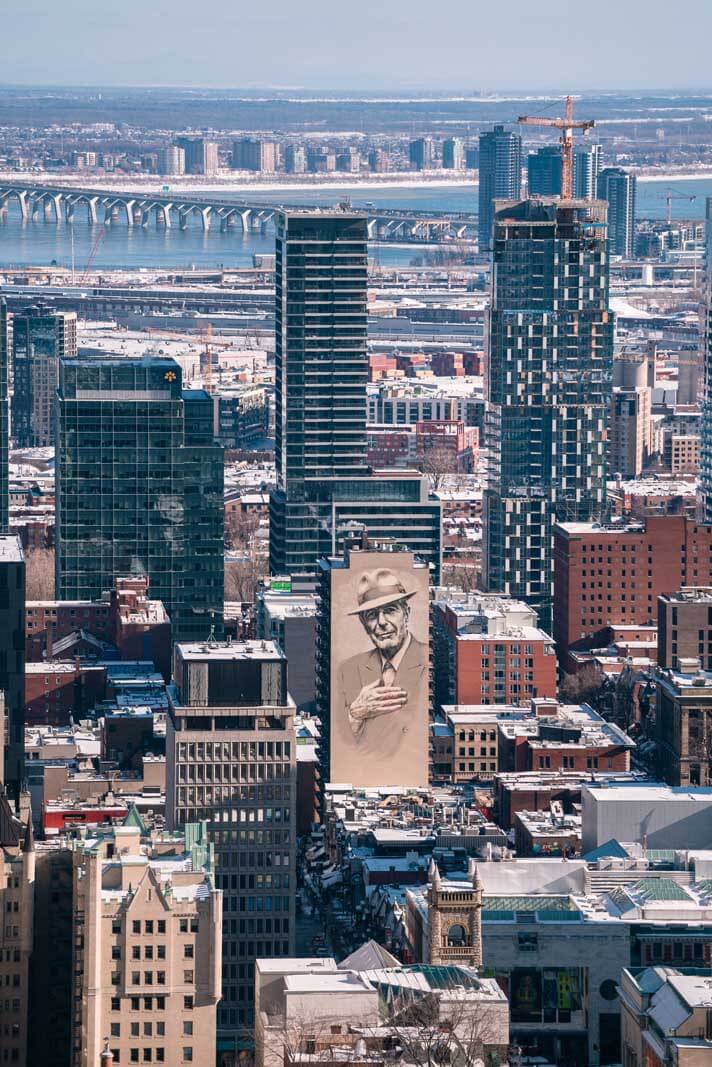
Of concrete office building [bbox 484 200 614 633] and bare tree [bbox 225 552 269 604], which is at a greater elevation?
concrete office building [bbox 484 200 614 633]

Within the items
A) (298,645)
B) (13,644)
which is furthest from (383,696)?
(298,645)

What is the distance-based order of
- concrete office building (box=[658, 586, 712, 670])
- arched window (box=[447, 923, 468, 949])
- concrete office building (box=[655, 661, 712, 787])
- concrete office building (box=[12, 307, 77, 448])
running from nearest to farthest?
arched window (box=[447, 923, 468, 949]) < concrete office building (box=[655, 661, 712, 787]) < concrete office building (box=[658, 586, 712, 670]) < concrete office building (box=[12, 307, 77, 448])

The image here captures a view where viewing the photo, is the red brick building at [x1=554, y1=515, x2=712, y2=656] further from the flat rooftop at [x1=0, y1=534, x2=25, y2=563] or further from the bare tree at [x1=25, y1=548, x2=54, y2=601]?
the flat rooftop at [x1=0, y1=534, x2=25, y2=563]

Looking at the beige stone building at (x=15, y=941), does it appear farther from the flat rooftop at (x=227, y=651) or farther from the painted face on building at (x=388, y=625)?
the painted face on building at (x=388, y=625)

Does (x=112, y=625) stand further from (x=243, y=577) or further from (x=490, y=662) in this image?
(x=243, y=577)

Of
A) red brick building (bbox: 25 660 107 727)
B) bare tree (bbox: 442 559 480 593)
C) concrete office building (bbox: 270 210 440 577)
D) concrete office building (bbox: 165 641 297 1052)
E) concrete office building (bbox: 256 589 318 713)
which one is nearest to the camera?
concrete office building (bbox: 165 641 297 1052)

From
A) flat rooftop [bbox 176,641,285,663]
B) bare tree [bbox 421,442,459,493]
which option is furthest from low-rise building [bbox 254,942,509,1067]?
bare tree [bbox 421,442,459,493]

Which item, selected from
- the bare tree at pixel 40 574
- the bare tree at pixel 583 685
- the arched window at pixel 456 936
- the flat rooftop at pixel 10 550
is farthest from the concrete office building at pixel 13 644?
the bare tree at pixel 40 574
